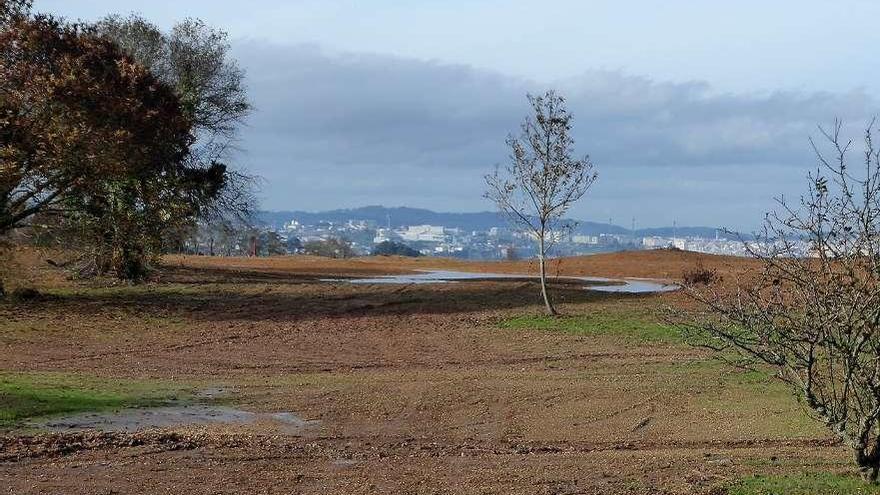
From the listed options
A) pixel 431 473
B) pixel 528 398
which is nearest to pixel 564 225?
pixel 528 398

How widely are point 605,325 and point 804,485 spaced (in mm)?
17877

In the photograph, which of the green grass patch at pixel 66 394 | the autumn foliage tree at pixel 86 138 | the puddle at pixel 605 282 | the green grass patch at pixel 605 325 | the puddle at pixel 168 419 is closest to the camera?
the puddle at pixel 168 419

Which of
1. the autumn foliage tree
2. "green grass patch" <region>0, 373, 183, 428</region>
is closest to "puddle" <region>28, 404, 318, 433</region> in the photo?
"green grass patch" <region>0, 373, 183, 428</region>

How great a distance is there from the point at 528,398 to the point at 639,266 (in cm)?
3880

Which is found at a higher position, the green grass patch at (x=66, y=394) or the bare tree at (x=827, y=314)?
the bare tree at (x=827, y=314)

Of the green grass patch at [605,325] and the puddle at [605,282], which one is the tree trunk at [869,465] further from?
the puddle at [605,282]

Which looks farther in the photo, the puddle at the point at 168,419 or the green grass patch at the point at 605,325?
the green grass patch at the point at 605,325

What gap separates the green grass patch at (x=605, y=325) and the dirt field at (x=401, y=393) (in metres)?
0.12

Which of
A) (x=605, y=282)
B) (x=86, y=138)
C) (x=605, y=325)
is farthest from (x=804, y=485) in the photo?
(x=605, y=282)

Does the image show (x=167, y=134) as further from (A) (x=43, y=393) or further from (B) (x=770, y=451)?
(B) (x=770, y=451)

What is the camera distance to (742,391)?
1627cm

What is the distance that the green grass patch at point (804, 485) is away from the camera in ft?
28.6

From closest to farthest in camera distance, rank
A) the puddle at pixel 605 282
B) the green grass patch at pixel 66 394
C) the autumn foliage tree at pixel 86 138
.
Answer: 1. the green grass patch at pixel 66 394
2. the autumn foliage tree at pixel 86 138
3. the puddle at pixel 605 282

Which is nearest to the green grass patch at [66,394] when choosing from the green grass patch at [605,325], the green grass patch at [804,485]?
the green grass patch at [804,485]
